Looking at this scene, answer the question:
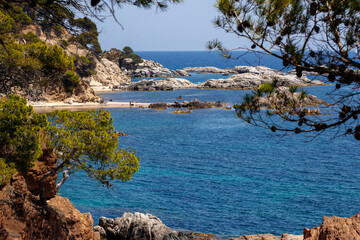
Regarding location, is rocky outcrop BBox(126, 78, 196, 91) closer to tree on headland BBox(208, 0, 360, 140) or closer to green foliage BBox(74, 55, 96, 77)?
green foliage BBox(74, 55, 96, 77)

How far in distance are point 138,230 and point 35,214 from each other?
9415mm

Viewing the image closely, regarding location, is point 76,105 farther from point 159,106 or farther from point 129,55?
point 129,55

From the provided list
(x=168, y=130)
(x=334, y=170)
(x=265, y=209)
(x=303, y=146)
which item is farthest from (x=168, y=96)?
(x=265, y=209)

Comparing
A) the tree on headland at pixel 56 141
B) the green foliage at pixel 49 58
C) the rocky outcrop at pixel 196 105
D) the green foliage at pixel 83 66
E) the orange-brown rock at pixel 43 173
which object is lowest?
the rocky outcrop at pixel 196 105

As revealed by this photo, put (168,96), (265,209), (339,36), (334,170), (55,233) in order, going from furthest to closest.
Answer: (168,96) → (334,170) → (265,209) → (55,233) → (339,36)

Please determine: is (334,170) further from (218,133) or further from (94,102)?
(94,102)

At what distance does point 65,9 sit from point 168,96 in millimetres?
94690

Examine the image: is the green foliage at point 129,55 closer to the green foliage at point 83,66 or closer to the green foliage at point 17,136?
the green foliage at point 83,66

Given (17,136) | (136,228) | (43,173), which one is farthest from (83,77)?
(17,136)

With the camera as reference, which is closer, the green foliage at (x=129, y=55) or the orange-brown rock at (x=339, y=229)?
the orange-brown rock at (x=339, y=229)

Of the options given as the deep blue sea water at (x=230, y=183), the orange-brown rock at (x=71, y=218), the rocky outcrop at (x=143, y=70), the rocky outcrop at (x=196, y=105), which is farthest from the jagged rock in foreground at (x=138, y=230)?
the rocky outcrop at (x=143, y=70)

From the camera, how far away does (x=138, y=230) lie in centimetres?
2405

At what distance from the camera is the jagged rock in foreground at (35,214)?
48.4ft

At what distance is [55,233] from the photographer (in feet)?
54.1
